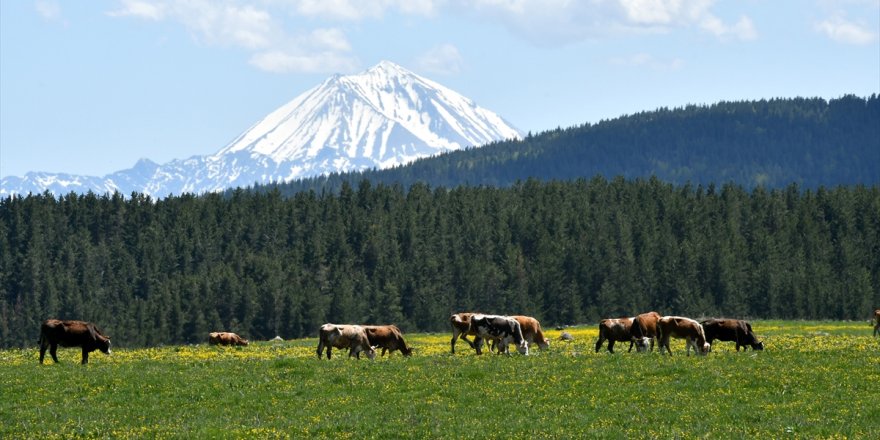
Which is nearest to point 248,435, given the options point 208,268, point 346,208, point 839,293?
point 839,293

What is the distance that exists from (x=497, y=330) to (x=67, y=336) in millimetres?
15747

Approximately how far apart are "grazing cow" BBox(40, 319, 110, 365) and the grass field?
1.25m

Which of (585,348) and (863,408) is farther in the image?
(585,348)

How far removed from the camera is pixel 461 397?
28.0 metres

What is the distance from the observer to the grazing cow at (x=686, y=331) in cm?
3834

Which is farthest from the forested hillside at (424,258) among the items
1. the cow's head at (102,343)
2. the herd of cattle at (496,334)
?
the herd of cattle at (496,334)

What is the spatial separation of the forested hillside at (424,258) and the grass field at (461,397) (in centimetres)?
8631

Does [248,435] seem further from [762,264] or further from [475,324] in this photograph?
[762,264]

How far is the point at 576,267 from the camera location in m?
132

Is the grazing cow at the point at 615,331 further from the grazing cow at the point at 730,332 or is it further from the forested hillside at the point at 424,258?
the forested hillside at the point at 424,258

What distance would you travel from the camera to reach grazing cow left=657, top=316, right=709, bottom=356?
38.3m

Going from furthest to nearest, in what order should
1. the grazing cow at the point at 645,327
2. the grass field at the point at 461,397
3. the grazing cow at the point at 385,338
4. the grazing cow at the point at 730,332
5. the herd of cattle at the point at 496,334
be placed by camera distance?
the grazing cow at the point at 730,332 → the grazing cow at the point at 645,327 → the grazing cow at the point at 385,338 → the herd of cattle at the point at 496,334 → the grass field at the point at 461,397

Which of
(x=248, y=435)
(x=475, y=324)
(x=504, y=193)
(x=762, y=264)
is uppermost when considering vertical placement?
(x=504, y=193)

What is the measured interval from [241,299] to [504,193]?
5727 centimetres
